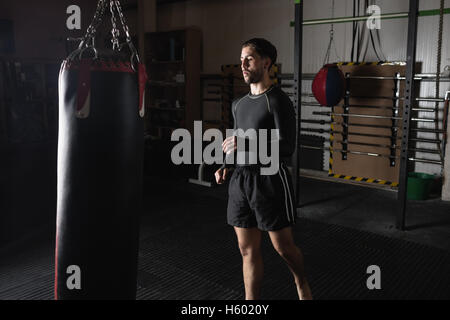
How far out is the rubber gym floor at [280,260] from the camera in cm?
264

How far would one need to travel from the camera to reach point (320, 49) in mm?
5477

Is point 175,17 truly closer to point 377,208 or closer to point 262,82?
point 377,208

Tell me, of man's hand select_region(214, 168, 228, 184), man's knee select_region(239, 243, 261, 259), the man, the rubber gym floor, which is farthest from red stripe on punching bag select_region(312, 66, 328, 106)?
man's knee select_region(239, 243, 261, 259)

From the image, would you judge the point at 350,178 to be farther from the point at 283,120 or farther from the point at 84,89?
the point at 84,89

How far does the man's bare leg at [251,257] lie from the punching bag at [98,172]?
0.57 m

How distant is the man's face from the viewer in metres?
2.01

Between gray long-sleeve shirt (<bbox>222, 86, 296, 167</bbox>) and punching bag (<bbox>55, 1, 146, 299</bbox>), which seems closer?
punching bag (<bbox>55, 1, 146, 299</bbox>)

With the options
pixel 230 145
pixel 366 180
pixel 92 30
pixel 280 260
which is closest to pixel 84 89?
pixel 92 30

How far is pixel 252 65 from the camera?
2.02 metres

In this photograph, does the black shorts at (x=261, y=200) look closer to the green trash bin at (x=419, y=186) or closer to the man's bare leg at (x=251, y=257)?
the man's bare leg at (x=251, y=257)

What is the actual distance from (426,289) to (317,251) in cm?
82

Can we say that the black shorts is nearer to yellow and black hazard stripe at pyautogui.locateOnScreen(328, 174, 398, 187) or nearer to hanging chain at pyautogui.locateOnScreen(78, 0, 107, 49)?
hanging chain at pyautogui.locateOnScreen(78, 0, 107, 49)

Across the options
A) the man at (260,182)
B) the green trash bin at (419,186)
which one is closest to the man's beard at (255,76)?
the man at (260,182)

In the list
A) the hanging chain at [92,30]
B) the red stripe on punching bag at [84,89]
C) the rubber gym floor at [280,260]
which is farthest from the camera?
the rubber gym floor at [280,260]
